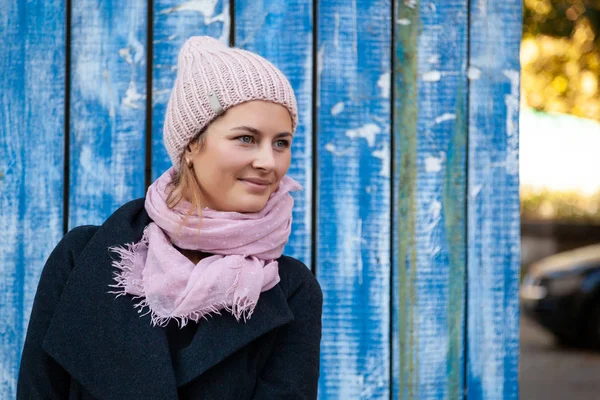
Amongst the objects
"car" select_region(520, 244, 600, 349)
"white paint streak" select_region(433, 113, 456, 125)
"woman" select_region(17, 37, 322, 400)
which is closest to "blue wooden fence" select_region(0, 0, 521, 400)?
"white paint streak" select_region(433, 113, 456, 125)

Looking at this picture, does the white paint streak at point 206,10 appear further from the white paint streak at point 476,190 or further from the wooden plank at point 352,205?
the white paint streak at point 476,190

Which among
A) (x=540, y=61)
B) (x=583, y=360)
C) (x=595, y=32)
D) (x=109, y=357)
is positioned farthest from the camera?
(x=540, y=61)

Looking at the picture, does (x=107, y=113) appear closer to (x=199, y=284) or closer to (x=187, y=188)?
(x=187, y=188)

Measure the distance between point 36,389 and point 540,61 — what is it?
10.1 meters

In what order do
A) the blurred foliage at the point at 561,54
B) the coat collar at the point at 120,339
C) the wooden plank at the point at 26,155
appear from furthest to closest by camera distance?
the blurred foliage at the point at 561,54 → the wooden plank at the point at 26,155 → the coat collar at the point at 120,339

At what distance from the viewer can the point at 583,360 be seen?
27.5ft

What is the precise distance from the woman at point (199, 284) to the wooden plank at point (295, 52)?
48 cm

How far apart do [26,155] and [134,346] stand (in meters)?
0.88

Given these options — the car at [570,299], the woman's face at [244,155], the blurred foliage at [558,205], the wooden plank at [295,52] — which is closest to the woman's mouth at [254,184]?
the woman's face at [244,155]

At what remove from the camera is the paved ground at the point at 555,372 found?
677cm

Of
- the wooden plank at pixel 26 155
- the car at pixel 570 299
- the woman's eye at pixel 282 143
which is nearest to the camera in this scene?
the woman's eye at pixel 282 143

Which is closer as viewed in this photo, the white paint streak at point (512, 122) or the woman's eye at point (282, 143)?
the woman's eye at point (282, 143)

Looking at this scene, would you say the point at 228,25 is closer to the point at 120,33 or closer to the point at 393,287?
the point at 120,33

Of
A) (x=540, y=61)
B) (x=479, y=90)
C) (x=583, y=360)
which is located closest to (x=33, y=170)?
(x=479, y=90)
